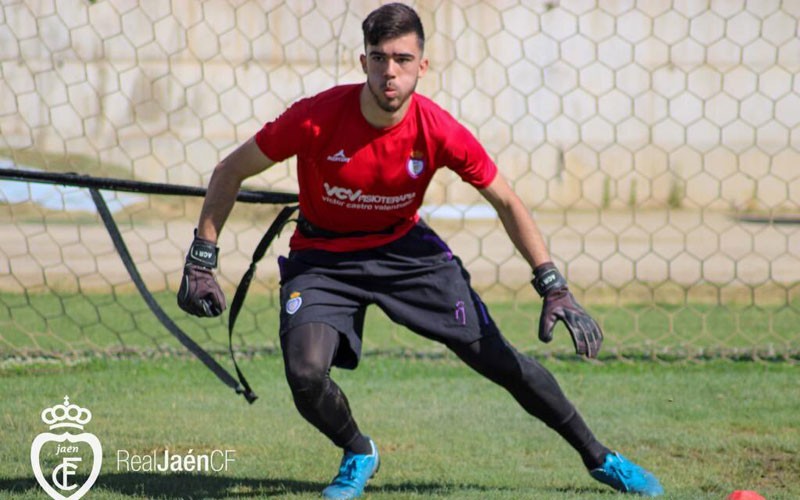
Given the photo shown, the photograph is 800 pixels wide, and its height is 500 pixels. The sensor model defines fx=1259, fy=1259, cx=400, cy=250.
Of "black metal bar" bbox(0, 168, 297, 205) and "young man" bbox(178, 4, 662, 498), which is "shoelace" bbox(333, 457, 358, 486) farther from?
"black metal bar" bbox(0, 168, 297, 205)

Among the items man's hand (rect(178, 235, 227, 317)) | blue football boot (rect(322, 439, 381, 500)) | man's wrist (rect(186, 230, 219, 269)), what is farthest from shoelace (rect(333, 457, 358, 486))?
man's wrist (rect(186, 230, 219, 269))

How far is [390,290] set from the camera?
15.9ft

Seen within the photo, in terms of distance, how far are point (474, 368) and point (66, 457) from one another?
1.82 meters

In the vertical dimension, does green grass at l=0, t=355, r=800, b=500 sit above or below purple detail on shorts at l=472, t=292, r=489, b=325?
below

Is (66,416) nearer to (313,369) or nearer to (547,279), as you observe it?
(313,369)

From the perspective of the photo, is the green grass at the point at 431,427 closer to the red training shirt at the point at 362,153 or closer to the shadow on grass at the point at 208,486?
the shadow on grass at the point at 208,486

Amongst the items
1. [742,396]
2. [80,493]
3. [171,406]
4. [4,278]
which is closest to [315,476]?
[80,493]

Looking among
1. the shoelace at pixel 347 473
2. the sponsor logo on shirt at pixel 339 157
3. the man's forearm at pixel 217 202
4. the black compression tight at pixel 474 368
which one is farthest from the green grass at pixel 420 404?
the sponsor logo on shirt at pixel 339 157

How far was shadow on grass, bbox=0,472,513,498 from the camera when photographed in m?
4.87

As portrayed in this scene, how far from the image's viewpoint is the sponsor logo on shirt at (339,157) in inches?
182

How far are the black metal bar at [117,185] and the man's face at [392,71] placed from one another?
0.87 metres

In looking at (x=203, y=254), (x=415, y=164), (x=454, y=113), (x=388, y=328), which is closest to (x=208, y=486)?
(x=203, y=254)

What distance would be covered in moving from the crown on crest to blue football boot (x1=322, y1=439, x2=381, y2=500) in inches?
66.2

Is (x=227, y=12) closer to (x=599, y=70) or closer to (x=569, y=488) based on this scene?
(x=599, y=70)
